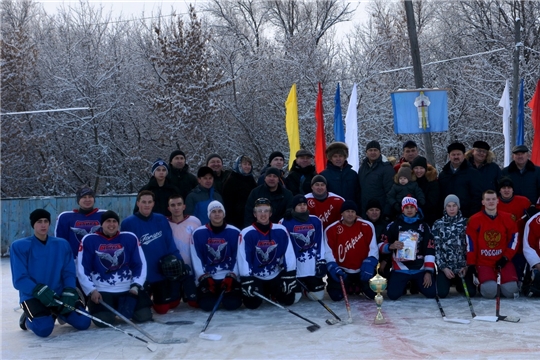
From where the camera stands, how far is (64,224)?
6.52 meters

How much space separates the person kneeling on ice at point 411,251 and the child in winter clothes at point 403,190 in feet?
0.65

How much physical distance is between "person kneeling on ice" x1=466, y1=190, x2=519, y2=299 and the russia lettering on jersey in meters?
2.04

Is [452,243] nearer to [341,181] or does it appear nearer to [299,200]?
[341,181]

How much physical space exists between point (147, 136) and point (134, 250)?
15.0 meters

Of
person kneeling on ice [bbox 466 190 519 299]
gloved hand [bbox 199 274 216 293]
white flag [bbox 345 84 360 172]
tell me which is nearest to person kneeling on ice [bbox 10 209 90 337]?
gloved hand [bbox 199 274 216 293]

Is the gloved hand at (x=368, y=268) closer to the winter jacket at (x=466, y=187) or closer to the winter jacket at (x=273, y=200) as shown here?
the winter jacket at (x=273, y=200)

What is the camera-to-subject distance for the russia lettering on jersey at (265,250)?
646 cm

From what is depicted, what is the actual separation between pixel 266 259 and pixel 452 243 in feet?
6.45

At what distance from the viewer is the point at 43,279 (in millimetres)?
5723

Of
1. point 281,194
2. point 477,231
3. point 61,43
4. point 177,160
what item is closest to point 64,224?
point 177,160


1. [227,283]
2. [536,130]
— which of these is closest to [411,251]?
[227,283]

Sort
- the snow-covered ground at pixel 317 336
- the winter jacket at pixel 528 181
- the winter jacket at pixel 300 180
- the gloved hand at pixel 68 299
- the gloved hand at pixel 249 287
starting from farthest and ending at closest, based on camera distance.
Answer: the winter jacket at pixel 300 180
the winter jacket at pixel 528 181
the gloved hand at pixel 249 287
the gloved hand at pixel 68 299
the snow-covered ground at pixel 317 336

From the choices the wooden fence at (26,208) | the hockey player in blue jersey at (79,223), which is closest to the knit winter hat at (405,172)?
the hockey player in blue jersey at (79,223)

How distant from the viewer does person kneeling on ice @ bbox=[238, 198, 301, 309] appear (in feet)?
21.0
